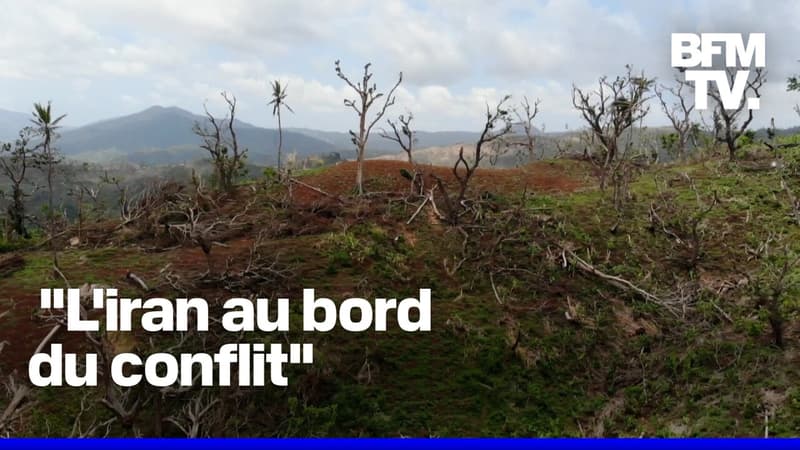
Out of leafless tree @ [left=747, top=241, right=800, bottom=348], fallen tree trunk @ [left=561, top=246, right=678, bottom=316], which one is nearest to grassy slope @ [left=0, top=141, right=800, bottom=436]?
fallen tree trunk @ [left=561, top=246, right=678, bottom=316]

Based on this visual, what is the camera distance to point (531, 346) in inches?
502

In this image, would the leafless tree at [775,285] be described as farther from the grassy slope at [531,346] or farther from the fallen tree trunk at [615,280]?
the fallen tree trunk at [615,280]

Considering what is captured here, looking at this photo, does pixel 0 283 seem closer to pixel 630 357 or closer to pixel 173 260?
pixel 173 260

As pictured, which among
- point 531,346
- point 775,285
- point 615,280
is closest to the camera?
point 531,346

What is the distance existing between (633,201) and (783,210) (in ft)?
15.8

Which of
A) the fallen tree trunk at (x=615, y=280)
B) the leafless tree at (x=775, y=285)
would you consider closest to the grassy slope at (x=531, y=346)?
the fallen tree trunk at (x=615, y=280)

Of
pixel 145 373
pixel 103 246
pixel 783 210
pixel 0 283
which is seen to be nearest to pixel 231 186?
pixel 103 246

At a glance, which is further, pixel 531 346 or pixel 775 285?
pixel 775 285

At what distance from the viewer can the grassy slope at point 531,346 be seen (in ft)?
33.4

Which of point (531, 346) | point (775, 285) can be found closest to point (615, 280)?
point (775, 285)

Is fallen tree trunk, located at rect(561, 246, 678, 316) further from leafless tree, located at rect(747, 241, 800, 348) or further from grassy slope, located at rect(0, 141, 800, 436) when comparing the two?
leafless tree, located at rect(747, 241, 800, 348)

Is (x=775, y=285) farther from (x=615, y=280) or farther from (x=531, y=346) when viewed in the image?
(x=531, y=346)

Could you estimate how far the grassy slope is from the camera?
1017cm

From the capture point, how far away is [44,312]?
12.5m
